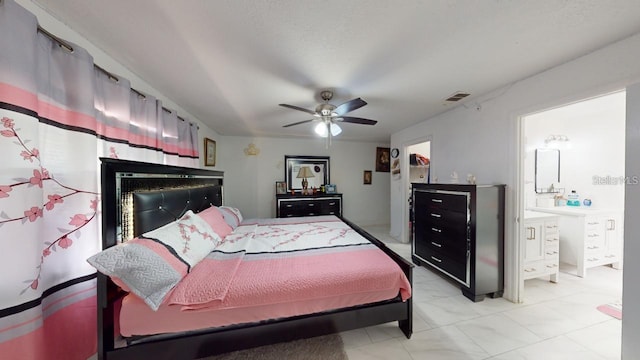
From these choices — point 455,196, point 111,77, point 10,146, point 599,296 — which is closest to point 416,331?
point 455,196

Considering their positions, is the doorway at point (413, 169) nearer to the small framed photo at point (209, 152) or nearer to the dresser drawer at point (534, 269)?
the dresser drawer at point (534, 269)

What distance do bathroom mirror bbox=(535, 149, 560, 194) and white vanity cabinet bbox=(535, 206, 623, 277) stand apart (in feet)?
1.60

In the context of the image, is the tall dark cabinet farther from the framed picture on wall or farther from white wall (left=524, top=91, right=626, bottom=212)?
the framed picture on wall

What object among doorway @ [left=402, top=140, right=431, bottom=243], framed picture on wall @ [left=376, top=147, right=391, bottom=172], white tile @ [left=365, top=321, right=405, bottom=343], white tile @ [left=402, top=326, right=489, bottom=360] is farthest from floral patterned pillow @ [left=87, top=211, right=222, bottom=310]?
framed picture on wall @ [left=376, top=147, right=391, bottom=172]

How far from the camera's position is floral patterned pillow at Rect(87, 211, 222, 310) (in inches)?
44.2

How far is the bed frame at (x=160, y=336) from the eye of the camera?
1.20 metres

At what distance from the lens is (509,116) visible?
84.0 inches

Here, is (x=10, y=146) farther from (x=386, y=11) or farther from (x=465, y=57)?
(x=465, y=57)

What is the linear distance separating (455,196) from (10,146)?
3327 mm

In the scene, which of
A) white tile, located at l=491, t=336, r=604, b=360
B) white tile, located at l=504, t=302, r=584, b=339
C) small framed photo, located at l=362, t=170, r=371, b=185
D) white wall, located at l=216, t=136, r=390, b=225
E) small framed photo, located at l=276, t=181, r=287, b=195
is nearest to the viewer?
white tile, located at l=491, t=336, r=604, b=360

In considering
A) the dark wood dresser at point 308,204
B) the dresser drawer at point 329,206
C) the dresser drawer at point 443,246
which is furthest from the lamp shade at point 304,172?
the dresser drawer at point 443,246

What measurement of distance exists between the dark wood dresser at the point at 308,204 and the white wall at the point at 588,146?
10.5 feet

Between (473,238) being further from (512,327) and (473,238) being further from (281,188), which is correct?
(281,188)

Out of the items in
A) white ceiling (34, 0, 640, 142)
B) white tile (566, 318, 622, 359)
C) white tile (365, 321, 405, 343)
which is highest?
white ceiling (34, 0, 640, 142)
